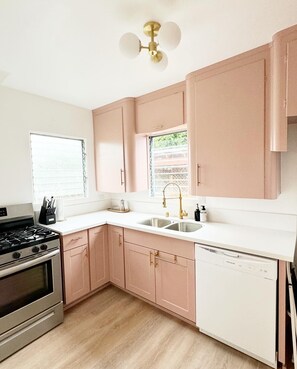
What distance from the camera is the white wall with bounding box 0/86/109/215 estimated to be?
2.13 m

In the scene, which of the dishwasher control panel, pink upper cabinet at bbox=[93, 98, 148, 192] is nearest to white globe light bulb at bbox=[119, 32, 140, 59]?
pink upper cabinet at bbox=[93, 98, 148, 192]

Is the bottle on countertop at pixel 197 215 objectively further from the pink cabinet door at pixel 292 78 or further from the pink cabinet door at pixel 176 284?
the pink cabinet door at pixel 292 78

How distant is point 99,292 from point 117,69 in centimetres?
243

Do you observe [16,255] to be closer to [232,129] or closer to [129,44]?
[129,44]

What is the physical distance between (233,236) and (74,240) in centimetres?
156

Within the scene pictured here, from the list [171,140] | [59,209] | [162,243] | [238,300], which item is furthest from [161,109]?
[238,300]

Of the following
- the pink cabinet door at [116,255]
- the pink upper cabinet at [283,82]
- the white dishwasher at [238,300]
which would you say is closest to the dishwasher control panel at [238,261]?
the white dishwasher at [238,300]

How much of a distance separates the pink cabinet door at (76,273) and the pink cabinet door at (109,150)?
934 mm

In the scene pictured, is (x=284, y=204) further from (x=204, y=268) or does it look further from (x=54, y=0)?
(x=54, y=0)

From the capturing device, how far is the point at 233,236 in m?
1.69

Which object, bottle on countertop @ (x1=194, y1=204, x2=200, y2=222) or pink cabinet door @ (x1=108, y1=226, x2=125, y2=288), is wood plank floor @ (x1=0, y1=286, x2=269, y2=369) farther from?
bottle on countertop @ (x1=194, y1=204, x2=200, y2=222)

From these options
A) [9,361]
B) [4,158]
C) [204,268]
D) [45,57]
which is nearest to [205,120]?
[204,268]

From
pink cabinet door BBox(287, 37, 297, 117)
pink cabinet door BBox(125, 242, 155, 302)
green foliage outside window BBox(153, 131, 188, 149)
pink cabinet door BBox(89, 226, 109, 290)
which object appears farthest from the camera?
green foliage outside window BBox(153, 131, 188, 149)

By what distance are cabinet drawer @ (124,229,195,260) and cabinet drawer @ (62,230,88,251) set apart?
448 mm
